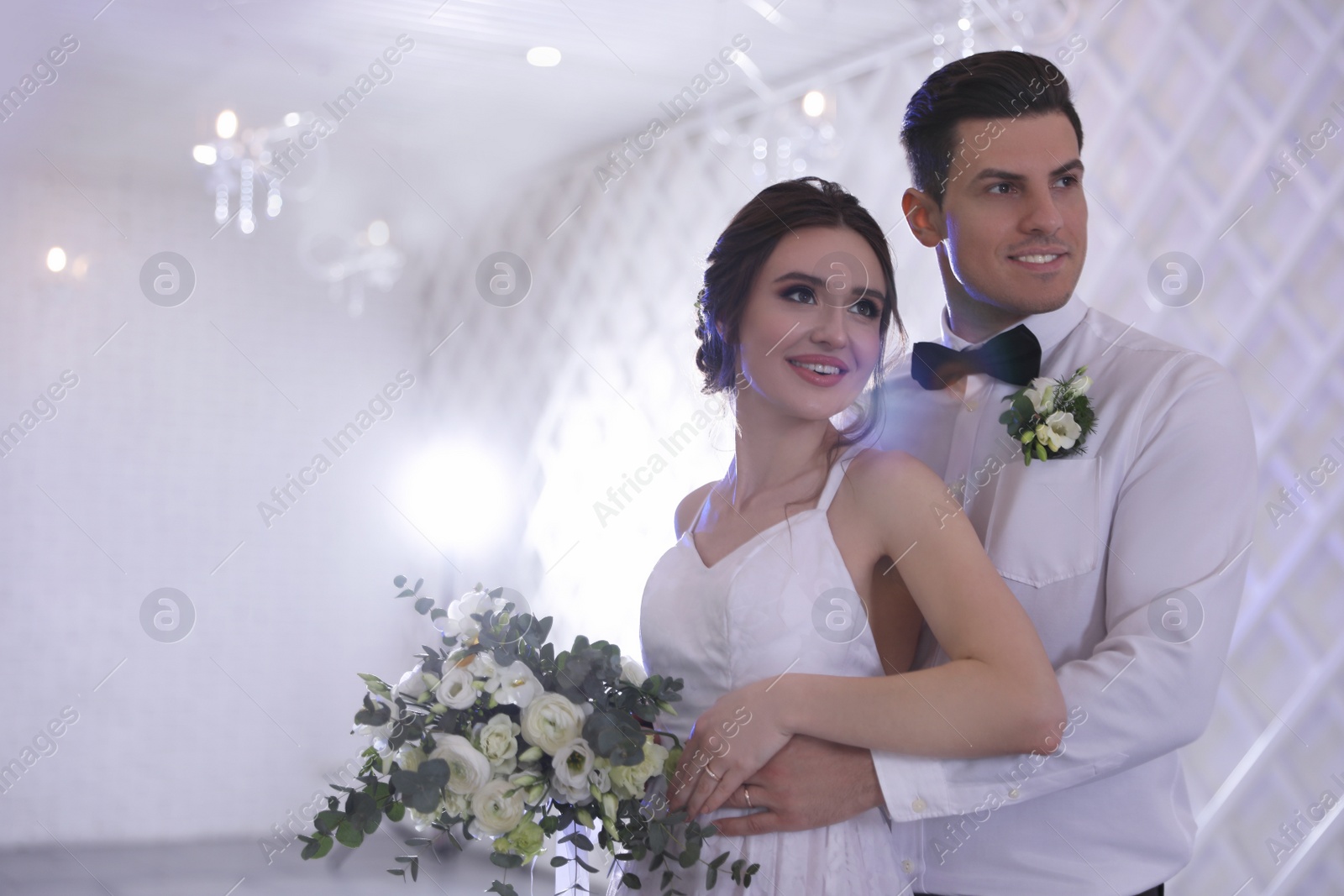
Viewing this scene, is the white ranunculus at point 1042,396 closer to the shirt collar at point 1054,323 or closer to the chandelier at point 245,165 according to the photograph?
the shirt collar at point 1054,323

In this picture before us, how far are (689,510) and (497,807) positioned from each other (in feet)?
2.08

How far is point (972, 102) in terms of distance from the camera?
1525 millimetres

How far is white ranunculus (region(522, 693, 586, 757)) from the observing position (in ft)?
3.77

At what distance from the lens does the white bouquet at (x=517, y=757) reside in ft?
3.70

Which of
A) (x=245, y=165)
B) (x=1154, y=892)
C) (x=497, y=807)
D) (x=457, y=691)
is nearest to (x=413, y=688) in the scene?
(x=457, y=691)

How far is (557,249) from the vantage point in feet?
17.1

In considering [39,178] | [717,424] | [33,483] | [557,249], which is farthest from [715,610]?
[39,178]

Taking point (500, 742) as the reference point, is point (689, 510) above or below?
above

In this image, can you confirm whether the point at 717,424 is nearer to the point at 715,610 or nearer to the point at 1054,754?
the point at 715,610

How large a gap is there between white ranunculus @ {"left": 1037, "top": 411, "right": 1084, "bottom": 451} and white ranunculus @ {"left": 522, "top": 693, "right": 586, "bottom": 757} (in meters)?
0.70

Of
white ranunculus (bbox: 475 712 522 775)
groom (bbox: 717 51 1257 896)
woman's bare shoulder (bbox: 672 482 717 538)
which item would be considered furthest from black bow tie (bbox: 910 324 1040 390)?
white ranunculus (bbox: 475 712 522 775)

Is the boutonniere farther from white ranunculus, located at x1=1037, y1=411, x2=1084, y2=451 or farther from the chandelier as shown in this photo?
the chandelier

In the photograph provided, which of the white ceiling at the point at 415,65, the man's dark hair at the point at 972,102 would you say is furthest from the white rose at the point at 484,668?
the white ceiling at the point at 415,65

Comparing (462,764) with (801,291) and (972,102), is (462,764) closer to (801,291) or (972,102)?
(801,291)
